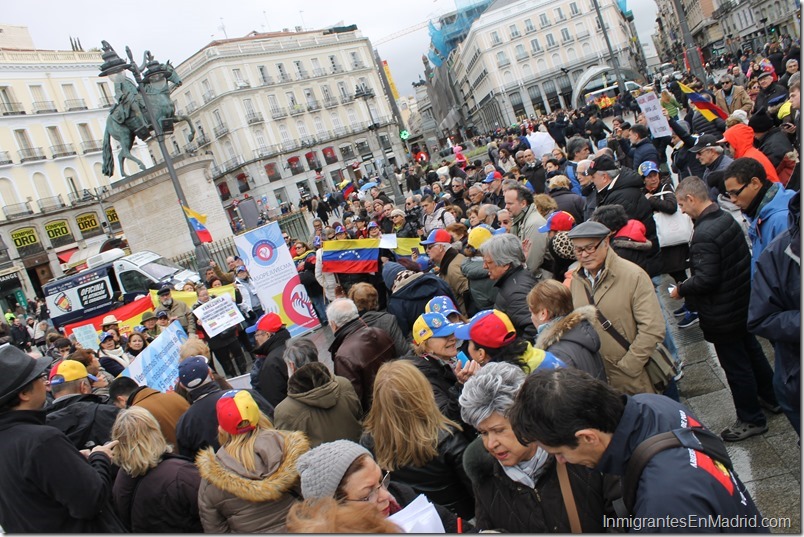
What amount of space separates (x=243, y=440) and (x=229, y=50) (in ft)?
212

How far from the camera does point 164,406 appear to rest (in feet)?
14.6

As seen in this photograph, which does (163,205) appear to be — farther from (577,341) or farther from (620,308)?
(577,341)

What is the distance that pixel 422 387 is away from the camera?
3.15 meters

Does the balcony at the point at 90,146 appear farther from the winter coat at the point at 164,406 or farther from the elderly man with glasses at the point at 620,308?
the elderly man with glasses at the point at 620,308

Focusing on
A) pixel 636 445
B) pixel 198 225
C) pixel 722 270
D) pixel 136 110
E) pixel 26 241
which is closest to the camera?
pixel 636 445

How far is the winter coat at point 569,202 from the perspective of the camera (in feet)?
23.0

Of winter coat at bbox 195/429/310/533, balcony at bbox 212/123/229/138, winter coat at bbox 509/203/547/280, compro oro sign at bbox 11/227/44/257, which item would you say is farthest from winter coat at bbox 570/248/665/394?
balcony at bbox 212/123/229/138

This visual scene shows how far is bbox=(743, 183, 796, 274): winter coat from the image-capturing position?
3.60 m

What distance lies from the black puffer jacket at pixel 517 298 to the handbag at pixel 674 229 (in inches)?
63.6

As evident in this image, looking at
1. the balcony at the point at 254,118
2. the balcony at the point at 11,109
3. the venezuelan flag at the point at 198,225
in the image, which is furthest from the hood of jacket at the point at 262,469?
the balcony at the point at 254,118

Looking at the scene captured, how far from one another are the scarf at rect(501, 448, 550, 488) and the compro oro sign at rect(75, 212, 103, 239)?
51390mm

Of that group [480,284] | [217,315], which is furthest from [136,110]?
[480,284]

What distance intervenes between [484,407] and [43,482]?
2.20 meters

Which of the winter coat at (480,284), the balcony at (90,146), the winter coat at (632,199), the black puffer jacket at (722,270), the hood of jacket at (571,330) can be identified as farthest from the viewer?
the balcony at (90,146)
